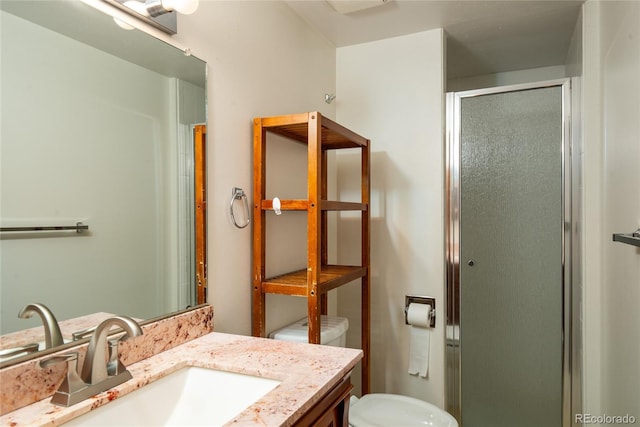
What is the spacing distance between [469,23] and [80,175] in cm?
199

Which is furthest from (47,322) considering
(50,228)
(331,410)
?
(331,410)

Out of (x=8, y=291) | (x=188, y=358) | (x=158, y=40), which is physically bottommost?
(x=188, y=358)

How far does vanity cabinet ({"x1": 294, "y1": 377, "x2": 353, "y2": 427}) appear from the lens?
864 millimetres

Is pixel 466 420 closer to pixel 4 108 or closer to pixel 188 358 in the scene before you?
pixel 188 358

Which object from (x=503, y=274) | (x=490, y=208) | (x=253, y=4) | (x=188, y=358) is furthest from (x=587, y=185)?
(x=188, y=358)

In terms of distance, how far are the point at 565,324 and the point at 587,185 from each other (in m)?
→ 0.72

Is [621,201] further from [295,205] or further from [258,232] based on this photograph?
[258,232]

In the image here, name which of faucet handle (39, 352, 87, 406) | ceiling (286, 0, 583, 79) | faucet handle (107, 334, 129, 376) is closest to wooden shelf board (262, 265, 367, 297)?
faucet handle (107, 334, 129, 376)

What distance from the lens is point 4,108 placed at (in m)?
0.81

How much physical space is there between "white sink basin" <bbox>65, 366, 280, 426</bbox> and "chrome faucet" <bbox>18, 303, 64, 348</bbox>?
0.20 metres

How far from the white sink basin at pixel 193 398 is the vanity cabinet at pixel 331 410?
0.40 ft

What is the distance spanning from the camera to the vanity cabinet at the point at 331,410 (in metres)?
0.86

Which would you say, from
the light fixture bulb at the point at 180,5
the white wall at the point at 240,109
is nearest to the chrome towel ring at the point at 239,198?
the white wall at the point at 240,109

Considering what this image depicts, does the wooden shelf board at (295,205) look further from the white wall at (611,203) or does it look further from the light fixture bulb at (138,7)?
the white wall at (611,203)
